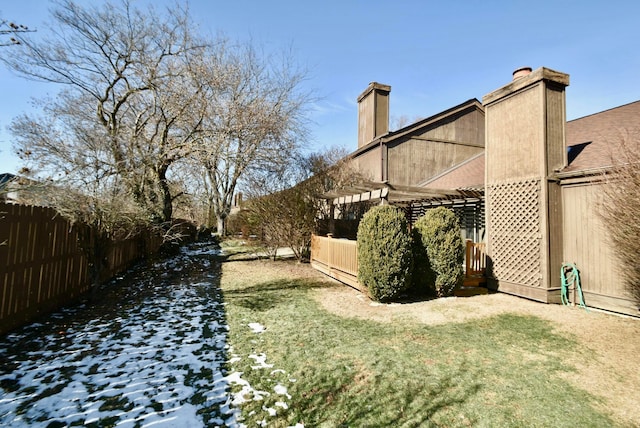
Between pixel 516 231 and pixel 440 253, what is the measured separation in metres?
2.07

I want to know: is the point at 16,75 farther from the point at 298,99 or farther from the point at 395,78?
the point at 395,78

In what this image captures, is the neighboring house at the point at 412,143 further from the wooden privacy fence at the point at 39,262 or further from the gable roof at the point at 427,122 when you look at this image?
the wooden privacy fence at the point at 39,262

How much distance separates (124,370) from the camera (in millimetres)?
3445

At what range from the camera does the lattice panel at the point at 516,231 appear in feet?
22.4

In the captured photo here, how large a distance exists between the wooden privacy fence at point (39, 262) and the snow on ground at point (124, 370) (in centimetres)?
32

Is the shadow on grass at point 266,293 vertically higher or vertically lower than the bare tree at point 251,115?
lower

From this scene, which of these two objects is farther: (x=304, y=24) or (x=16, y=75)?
(x=304, y=24)

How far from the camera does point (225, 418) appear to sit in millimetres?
2672

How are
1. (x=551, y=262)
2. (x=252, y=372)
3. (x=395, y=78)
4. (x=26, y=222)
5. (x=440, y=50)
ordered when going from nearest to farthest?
(x=252, y=372) → (x=26, y=222) → (x=551, y=262) → (x=440, y=50) → (x=395, y=78)

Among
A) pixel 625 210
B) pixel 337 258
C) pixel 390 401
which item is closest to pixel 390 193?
pixel 337 258

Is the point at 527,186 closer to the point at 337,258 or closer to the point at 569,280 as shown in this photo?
the point at 569,280

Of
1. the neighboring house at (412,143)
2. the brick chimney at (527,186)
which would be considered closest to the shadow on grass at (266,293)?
the brick chimney at (527,186)

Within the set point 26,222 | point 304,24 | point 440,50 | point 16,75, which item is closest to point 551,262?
point 440,50

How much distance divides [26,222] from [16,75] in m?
8.79
